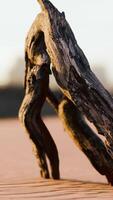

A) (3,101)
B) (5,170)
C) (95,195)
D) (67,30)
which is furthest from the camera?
(3,101)

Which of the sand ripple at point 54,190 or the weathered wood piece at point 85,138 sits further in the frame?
the weathered wood piece at point 85,138

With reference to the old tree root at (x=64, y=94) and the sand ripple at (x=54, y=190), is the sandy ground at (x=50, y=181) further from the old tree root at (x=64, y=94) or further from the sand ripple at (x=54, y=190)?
the old tree root at (x=64, y=94)

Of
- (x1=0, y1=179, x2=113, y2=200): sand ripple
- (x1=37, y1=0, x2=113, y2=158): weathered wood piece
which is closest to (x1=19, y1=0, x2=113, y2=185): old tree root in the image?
(x1=37, y1=0, x2=113, y2=158): weathered wood piece

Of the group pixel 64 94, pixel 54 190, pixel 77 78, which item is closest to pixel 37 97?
pixel 64 94

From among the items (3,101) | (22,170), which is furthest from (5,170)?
(3,101)

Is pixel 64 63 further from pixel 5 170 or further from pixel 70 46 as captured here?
pixel 5 170

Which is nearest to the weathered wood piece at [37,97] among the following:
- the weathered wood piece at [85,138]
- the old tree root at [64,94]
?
the old tree root at [64,94]

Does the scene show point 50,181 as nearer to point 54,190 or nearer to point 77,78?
point 54,190

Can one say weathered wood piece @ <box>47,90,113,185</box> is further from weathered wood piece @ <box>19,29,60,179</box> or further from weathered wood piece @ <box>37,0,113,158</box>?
weathered wood piece @ <box>37,0,113,158</box>
